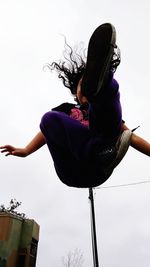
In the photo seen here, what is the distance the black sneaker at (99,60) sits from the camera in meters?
2.19

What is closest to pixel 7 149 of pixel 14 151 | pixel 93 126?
pixel 14 151

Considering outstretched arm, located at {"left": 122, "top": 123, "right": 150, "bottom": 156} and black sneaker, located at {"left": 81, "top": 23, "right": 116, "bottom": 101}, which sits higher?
black sneaker, located at {"left": 81, "top": 23, "right": 116, "bottom": 101}

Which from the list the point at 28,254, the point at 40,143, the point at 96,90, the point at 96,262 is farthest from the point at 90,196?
the point at 96,90

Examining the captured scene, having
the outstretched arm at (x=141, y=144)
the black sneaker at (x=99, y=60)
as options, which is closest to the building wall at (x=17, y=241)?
the outstretched arm at (x=141, y=144)

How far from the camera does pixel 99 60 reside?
2.23 metres

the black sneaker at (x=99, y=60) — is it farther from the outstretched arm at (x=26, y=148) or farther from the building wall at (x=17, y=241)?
the building wall at (x=17, y=241)

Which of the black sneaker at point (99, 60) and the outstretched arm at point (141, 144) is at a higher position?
the black sneaker at point (99, 60)

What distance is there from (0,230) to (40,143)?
142cm

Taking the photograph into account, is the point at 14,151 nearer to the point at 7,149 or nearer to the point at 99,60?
the point at 7,149

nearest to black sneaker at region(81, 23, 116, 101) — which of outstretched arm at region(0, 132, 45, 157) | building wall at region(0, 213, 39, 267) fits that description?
outstretched arm at region(0, 132, 45, 157)

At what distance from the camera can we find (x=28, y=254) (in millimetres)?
3938

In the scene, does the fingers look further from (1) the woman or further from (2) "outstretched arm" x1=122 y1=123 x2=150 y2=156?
(2) "outstretched arm" x1=122 y1=123 x2=150 y2=156

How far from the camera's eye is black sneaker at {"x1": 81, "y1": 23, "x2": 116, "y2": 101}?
2.19 meters

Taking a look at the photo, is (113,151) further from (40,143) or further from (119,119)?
(40,143)
